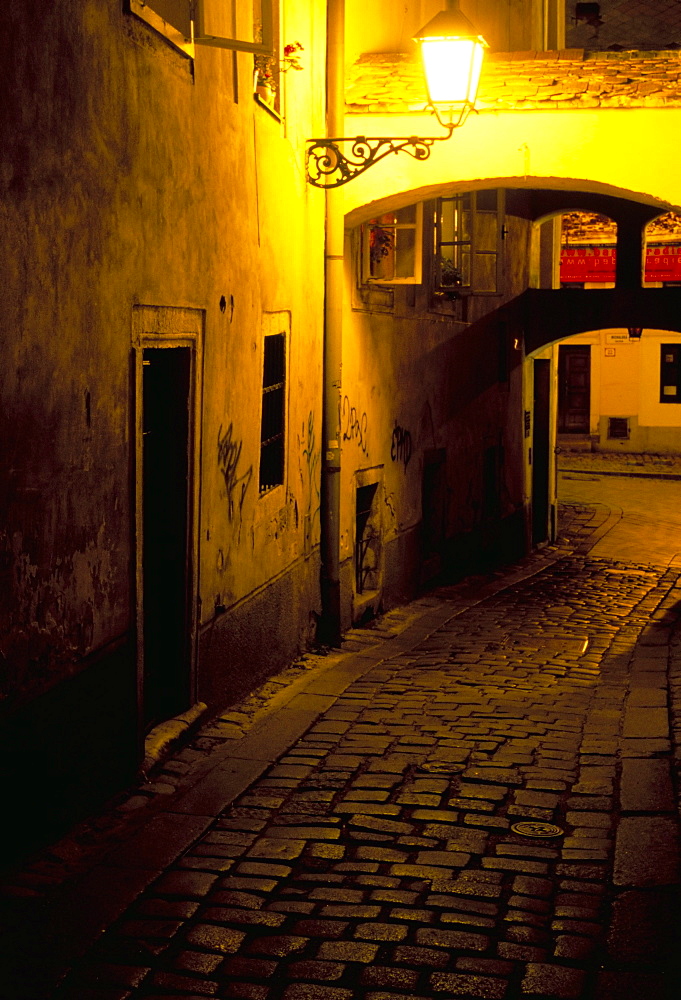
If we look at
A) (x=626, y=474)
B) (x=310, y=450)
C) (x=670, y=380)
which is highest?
(x=670, y=380)

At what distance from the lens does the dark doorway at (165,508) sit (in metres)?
6.94

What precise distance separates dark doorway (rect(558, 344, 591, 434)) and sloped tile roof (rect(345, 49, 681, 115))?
28.1m

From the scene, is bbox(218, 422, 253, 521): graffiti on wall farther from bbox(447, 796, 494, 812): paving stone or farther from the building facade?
bbox(447, 796, 494, 812): paving stone

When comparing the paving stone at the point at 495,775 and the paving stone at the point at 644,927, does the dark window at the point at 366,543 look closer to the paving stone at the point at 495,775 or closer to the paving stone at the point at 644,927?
the paving stone at the point at 495,775

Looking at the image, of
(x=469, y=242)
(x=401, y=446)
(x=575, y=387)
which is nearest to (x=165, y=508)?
(x=401, y=446)

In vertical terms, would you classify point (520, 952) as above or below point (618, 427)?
below

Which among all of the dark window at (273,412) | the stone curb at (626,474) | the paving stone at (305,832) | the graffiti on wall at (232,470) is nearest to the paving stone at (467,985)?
the paving stone at (305,832)

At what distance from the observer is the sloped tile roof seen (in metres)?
9.91

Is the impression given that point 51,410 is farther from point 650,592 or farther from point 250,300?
point 650,592

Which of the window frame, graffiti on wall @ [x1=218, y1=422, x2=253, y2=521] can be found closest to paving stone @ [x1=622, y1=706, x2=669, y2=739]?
graffiti on wall @ [x1=218, y1=422, x2=253, y2=521]

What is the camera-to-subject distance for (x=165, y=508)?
6.97 metres

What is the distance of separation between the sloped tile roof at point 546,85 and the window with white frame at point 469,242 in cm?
346

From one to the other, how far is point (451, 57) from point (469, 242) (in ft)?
22.6

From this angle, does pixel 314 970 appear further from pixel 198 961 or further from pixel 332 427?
pixel 332 427
